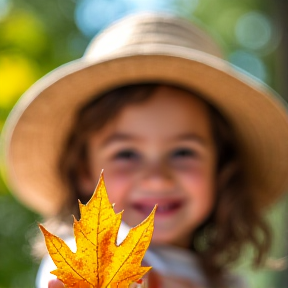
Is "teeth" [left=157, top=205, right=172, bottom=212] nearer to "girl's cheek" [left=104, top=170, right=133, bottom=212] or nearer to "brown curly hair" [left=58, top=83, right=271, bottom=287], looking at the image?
"girl's cheek" [left=104, top=170, right=133, bottom=212]

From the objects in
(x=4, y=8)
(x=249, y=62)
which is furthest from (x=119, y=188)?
(x=249, y=62)

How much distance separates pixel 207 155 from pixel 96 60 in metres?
0.50

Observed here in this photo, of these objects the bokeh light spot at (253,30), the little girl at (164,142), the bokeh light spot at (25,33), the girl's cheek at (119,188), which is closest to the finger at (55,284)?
the little girl at (164,142)

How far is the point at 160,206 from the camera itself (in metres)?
1.88

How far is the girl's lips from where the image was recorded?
72.6 inches

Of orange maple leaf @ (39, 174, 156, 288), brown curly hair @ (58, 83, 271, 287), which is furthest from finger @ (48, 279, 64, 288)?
brown curly hair @ (58, 83, 271, 287)

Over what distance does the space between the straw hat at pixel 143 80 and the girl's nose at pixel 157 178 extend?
0.28 m

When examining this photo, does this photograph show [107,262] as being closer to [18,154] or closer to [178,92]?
[178,92]

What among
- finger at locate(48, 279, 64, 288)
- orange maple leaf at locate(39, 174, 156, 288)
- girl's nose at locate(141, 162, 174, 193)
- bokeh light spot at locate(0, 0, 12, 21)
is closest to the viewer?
orange maple leaf at locate(39, 174, 156, 288)

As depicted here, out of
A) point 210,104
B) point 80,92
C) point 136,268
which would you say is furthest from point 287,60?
point 136,268

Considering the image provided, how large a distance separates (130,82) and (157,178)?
332mm

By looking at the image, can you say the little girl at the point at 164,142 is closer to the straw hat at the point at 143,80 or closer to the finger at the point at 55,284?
the straw hat at the point at 143,80

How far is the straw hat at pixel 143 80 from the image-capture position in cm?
Answer: 183

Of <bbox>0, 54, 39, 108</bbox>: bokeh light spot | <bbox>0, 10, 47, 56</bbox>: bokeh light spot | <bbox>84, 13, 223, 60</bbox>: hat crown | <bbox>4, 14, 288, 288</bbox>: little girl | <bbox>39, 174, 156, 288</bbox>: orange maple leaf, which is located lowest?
<bbox>39, 174, 156, 288</bbox>: orange maple leaf
